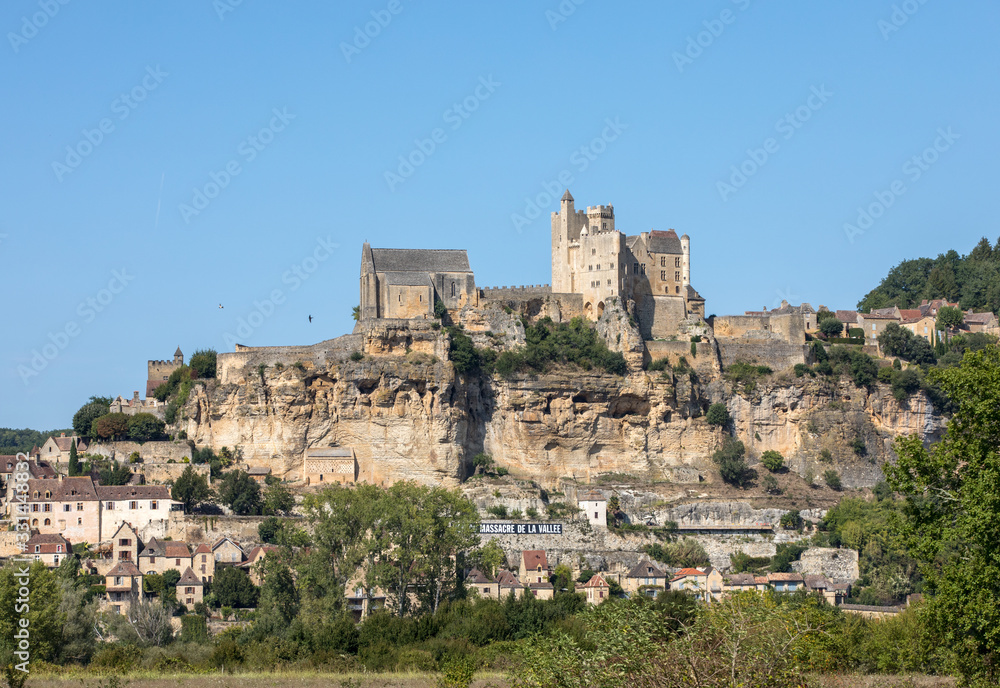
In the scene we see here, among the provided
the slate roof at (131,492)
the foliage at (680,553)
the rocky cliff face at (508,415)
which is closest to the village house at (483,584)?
the foliage at (680,553)

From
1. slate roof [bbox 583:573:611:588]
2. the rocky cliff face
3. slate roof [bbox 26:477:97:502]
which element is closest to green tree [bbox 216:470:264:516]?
the rocky cliff face

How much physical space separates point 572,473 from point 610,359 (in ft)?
19.3

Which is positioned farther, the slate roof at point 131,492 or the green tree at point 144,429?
the green tree at point 144,429

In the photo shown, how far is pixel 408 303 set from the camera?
240ft

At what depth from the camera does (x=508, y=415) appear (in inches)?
2889

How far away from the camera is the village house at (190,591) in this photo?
5894 centimetres

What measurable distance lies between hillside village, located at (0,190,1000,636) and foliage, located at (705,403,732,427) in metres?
0.11

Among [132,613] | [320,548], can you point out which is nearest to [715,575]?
[320,548]

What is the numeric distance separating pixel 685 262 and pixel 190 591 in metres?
32.1

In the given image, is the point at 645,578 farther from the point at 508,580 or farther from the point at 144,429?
the point at 144,429

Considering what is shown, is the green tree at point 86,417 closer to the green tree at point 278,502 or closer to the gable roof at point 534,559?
the green tree at point 278,502

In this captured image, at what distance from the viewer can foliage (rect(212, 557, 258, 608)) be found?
193 ft

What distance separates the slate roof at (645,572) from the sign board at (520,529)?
4.51 metres

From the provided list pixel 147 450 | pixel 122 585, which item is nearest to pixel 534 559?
pixel 122 585
